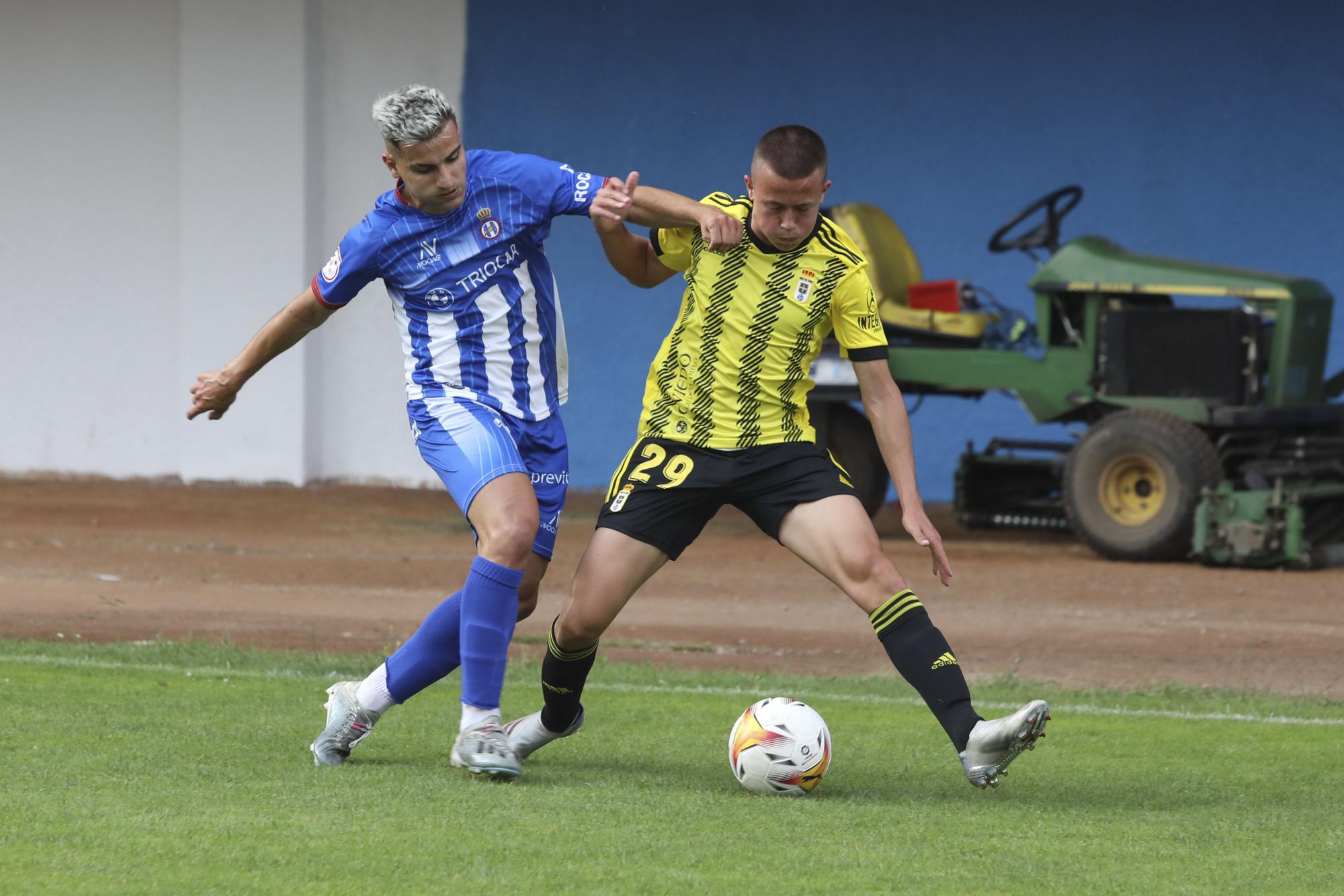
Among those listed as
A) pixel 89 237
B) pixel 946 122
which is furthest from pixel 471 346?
pixel 89 237

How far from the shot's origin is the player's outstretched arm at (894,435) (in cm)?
475

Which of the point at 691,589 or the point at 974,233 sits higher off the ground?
the point at 974,233

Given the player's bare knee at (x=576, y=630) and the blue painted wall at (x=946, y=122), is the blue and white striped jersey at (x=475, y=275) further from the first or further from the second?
the blue painted wall at (x=946, y=122)

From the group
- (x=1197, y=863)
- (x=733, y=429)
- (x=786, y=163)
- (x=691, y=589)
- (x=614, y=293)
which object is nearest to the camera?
(x=1197, y=863)

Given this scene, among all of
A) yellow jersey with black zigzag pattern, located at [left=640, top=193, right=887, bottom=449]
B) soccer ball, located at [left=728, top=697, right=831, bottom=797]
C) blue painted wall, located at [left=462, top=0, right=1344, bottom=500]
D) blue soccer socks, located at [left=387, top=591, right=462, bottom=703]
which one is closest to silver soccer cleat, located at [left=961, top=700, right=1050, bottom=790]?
soccer ball, located at [left=728, top=697, right=831, bottom=797]

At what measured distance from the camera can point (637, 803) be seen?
4.54 metres

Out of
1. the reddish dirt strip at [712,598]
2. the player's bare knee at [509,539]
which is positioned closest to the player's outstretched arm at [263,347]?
the player's bare knee at [509,539]

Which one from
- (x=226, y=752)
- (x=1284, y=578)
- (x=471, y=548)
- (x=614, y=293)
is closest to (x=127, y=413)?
(x=614, y=293)

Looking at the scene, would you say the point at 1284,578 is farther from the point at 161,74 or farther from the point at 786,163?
the point at 161,74

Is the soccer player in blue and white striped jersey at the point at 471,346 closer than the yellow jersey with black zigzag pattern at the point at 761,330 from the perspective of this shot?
Yes

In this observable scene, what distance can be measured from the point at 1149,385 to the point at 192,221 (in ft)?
30.5

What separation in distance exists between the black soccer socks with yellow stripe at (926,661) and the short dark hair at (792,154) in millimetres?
1188

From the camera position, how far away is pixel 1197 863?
398cm

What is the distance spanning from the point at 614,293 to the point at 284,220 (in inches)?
125
